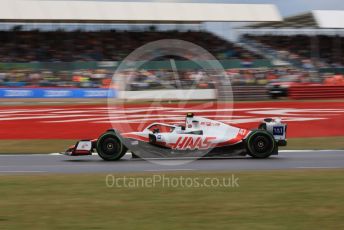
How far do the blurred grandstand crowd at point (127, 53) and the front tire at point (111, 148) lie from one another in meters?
19.4

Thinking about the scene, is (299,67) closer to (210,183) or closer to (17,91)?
(17,91)

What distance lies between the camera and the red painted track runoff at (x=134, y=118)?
18.2 m

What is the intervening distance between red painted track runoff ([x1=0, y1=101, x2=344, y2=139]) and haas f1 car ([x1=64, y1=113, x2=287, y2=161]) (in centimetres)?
314

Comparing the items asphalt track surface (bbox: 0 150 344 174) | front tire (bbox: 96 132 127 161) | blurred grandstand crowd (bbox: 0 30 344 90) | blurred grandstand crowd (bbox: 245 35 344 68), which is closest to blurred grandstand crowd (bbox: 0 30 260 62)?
blurred grandstand crowd (bbox: 0 30 344 90)

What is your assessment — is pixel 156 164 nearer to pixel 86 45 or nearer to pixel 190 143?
pixel 190 143

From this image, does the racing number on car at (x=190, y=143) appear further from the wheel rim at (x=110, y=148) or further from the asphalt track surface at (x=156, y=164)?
the wheel rim at (x=110, y=148)

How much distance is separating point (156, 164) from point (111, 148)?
3.83 feet

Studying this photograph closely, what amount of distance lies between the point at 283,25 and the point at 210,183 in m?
36.1

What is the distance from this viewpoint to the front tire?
38.6ft

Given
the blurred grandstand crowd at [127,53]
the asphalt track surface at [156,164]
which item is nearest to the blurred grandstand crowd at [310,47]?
the blurred grandstand crowd at [127,53]

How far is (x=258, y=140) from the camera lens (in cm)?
1178

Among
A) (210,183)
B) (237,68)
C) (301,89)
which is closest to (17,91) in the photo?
(237,68)

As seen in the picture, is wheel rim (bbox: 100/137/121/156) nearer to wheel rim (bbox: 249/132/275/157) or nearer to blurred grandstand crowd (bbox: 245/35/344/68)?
wheel rim (bbox: 249/132/275/157)

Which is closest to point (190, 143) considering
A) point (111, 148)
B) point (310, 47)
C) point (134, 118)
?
point (111, 148)
